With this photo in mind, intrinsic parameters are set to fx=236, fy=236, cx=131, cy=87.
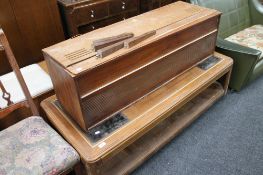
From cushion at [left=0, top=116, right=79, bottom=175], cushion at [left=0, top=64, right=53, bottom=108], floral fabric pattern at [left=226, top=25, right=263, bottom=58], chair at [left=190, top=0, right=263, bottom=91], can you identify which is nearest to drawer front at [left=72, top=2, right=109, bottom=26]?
cushion at [left=0, top=64, right=53, bottom=108]

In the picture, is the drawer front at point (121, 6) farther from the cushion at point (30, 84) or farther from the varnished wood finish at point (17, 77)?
the varnished wood finish at point (17, 77)

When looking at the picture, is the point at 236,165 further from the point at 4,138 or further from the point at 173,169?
the point at 4,138

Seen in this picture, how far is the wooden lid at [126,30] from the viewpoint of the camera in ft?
3.63

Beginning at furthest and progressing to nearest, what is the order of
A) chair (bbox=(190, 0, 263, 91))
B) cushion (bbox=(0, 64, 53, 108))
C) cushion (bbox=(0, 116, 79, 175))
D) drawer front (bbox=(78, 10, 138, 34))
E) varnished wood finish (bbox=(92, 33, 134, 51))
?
1. drawer front (bbox=(78, 10, 138, 34))
2. chair (bbox=(190, 0, 263, 91))
3. cushion (bbox=(0, 64, 53, 108))
4. varnished wood finish (bbox=(92, 33, 134, 51))
5. cushion (bbox=(0, 116, 79, 175))

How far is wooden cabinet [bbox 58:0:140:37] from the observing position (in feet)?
6.46

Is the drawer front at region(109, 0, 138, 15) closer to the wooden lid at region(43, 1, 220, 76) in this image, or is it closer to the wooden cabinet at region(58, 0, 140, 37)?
the wooden cabinet at region(58, 0, 140, 37)

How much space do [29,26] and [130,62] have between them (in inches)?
43.1

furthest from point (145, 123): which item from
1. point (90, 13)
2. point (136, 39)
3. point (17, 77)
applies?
point (90, 13)

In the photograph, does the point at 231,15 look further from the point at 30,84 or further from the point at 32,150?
the point at 32,150

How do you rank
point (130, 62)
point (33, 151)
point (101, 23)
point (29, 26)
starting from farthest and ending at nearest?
point (101, 23) < point (29, 26) < point (130, 62) < point (33, 151)

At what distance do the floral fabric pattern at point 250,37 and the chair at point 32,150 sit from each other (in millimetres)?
1896

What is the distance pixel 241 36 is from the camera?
2.35m

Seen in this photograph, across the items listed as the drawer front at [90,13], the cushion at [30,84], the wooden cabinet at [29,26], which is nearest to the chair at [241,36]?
the drawer front at [90,13]

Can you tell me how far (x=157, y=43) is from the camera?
130 centimetres
